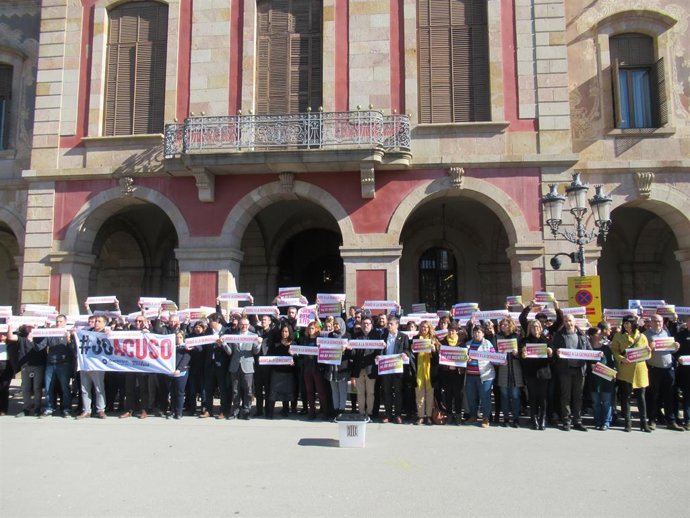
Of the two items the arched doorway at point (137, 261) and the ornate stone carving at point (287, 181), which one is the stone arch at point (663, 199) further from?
the arched doorway at point (137, 261)

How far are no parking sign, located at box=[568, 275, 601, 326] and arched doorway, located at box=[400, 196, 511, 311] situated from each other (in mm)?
7217

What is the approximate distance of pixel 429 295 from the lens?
65.8ft

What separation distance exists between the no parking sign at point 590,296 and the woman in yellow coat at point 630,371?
73.1 inches

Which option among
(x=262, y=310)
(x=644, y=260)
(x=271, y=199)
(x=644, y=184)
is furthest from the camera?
(x=644, y=260)

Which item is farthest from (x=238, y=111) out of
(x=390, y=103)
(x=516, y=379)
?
(x=516, y=379)

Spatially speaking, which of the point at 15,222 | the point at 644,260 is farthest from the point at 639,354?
the point at 15,222

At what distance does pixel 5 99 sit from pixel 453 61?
13.7 metres

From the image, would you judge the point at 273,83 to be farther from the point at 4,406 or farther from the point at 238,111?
the point at 4,406

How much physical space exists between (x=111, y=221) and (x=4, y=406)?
8514 millimetres

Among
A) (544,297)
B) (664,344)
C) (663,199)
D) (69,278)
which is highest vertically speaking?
(663,199)

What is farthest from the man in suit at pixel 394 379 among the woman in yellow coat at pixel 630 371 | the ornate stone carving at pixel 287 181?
the ornate stone carving at pixel 287 181

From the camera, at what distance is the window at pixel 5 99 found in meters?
18.2

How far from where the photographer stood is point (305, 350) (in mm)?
10328

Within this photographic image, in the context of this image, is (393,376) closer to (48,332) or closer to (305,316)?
(305,316)
